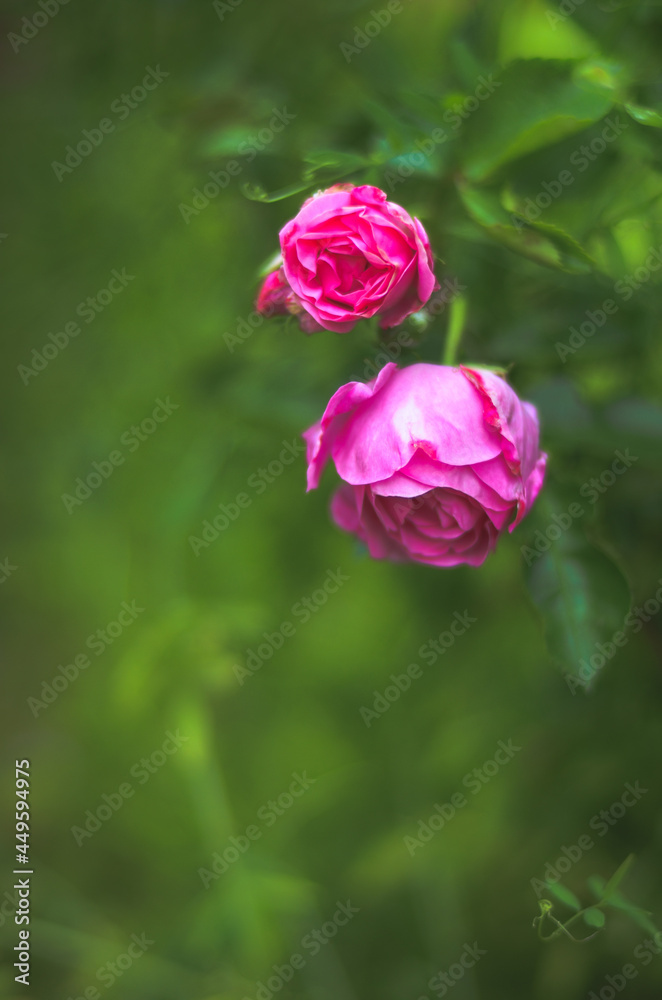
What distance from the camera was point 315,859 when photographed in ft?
4.40

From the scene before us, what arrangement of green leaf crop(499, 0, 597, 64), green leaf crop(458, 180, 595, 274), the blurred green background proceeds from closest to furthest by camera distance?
green leaf crop(458, 180, 595, 274) < the blurred green background < green leaf crop(499, 0, 597, 64)

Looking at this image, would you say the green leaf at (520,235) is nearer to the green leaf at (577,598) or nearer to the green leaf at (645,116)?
the green leaf at (645,116)

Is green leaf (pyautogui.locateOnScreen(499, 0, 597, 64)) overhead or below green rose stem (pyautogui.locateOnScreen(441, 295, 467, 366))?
below

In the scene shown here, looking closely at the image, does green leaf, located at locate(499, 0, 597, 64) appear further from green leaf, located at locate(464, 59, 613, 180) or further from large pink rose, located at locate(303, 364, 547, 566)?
large pink rose, located at locate(303, 364, 547, 566)

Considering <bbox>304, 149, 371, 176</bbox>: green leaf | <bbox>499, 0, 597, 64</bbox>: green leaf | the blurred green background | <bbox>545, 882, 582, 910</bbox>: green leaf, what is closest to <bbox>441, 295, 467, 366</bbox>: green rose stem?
the blurred green background

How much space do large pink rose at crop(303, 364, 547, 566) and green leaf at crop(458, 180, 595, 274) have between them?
135 millimetres

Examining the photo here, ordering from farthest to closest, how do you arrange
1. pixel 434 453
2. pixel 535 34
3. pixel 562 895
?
pixel 535 34 < pixel 562 895 < pixel 434 453

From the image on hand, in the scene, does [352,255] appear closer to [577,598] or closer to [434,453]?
[434,453]

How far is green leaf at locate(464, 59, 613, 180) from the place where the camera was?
61 cm

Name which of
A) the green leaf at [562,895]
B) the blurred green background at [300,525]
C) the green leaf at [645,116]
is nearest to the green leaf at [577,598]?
the blurred green background at [300,525]

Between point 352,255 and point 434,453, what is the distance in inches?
5.7

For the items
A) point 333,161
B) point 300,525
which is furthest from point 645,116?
point 300,525

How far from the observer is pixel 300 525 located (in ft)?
4.54

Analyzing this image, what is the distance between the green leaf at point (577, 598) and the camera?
616mm
